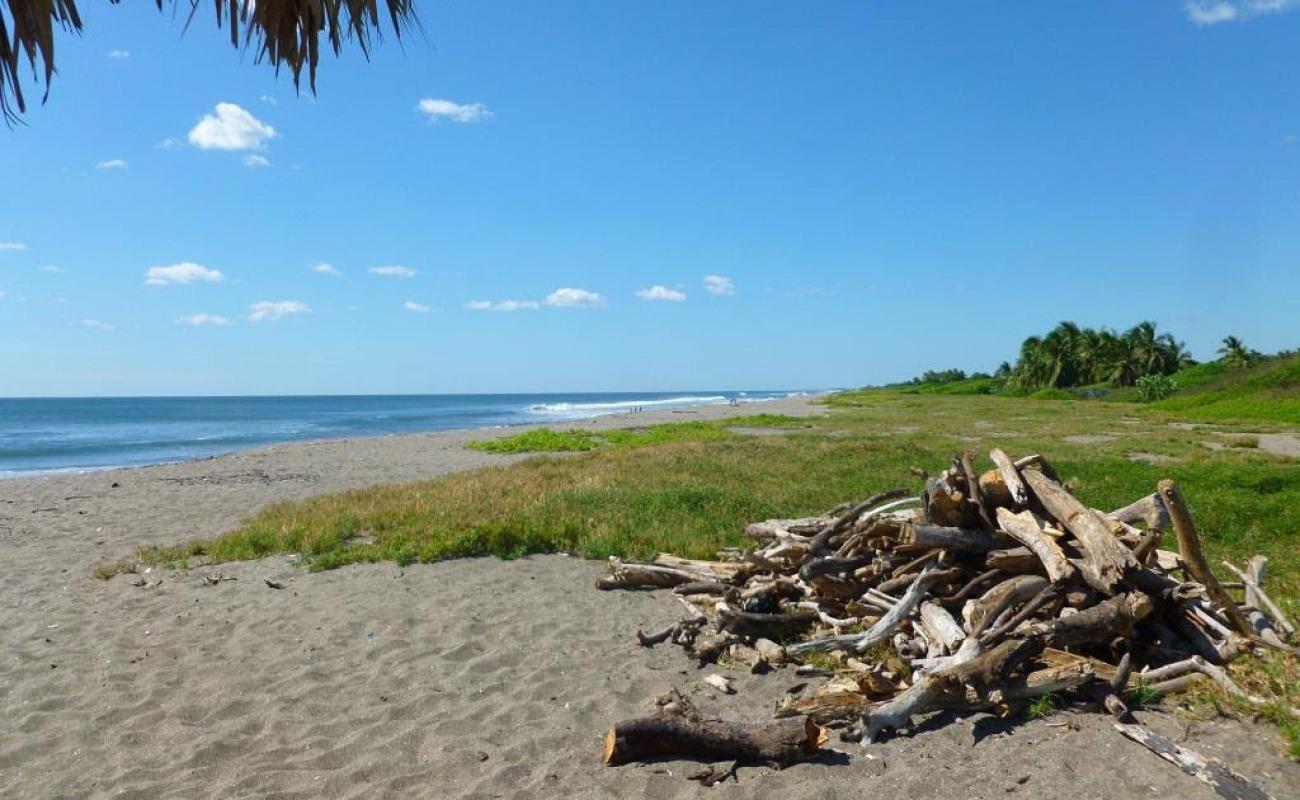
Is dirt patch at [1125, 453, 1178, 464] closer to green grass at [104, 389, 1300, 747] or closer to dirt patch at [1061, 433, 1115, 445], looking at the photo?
green grass at [104, 389, 1300, 747]

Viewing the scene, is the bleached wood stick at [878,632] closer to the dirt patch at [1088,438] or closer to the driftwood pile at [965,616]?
the driftwood pile at [965,616]

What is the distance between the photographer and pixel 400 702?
665 cm

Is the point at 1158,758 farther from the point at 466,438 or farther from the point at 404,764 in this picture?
the point at 466,438

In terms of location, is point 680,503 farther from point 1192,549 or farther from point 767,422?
point 767,422

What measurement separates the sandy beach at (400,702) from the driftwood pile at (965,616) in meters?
0.24

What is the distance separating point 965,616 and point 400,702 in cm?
491

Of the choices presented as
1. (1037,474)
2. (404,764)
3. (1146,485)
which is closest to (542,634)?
(404,764)

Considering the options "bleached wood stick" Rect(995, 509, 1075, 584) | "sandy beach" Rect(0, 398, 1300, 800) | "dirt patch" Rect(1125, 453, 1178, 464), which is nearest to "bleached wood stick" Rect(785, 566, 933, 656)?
"sandy beach" Rect(0, 398, 1300, 800)

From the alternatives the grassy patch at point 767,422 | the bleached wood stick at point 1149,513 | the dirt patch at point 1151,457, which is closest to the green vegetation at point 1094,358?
the grassy patch at point 767,422

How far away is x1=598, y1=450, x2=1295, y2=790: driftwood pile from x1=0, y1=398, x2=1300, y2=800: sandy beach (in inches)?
9.5

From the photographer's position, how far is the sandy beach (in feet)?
17.0

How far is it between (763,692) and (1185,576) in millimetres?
4152

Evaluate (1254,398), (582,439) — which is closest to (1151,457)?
(582,439)

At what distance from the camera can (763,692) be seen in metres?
6.82
